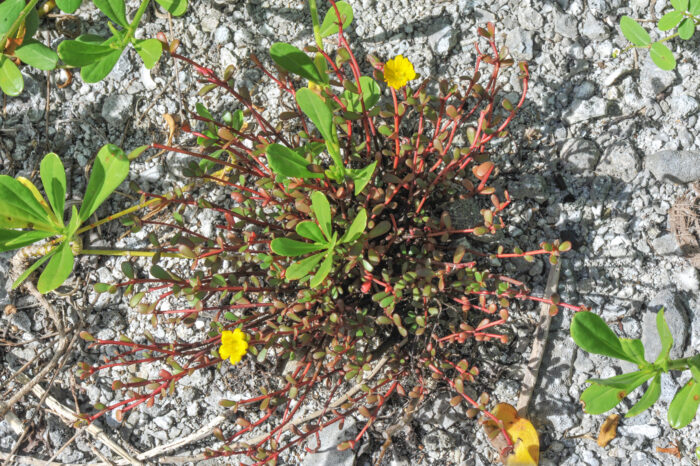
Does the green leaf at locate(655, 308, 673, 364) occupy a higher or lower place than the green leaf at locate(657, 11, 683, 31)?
lower

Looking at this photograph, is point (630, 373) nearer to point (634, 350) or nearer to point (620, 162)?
point (634, 350)

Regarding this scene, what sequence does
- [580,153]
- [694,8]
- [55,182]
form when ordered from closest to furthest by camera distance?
1. [55,182]
2. [694,8]
3. [580,153]

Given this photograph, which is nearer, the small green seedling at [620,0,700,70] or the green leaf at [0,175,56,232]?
the green leaf at [0,175,56,232]

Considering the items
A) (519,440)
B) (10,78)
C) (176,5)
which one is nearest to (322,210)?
(176,5)

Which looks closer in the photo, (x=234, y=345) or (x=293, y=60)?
(x=234, y=345)

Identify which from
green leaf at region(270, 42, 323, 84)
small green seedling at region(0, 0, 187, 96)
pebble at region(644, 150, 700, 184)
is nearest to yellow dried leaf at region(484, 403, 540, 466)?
pebble at region(644, 150, 700, 184)

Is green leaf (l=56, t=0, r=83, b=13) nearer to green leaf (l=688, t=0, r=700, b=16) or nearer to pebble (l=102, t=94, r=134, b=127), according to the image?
pebble (l=102, t=94, r=134, b=127)

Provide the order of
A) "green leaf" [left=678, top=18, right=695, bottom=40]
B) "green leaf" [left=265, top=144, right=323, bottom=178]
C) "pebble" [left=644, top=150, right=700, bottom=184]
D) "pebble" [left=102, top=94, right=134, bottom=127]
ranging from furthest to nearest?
"pebble" [left=102, top=94, right=134, bottom=127]
"pebble" [left=644, top=150, right=700, bottom=184]
"green leaf" [left=678, top=18, right=695, bottom=40]
"green leaf" [left=265, top=144, right=323, bottom=178]
